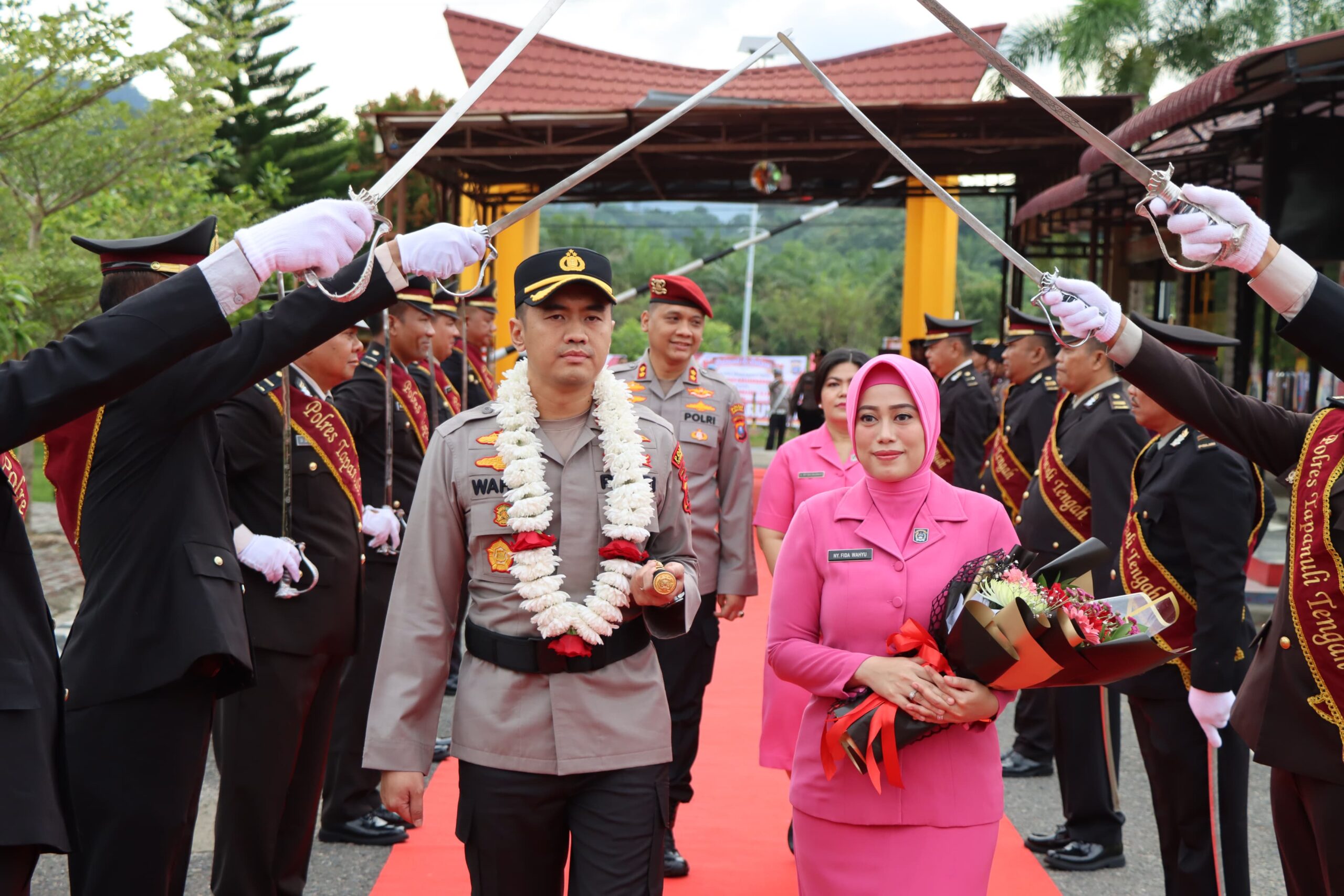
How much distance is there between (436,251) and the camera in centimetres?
238

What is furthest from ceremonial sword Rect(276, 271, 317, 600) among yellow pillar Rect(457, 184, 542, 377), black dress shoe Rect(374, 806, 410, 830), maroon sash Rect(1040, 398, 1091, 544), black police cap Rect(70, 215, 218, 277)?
yellow pillar Rect(457, 184, 542, 377)

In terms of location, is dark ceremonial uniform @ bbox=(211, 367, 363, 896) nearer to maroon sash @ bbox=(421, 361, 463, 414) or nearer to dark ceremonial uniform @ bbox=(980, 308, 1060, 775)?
maroon sash @ bbox=(421, 361, 463, 414)

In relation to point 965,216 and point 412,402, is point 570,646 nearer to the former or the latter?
point 965,216

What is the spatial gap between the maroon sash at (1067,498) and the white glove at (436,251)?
11.3 feet

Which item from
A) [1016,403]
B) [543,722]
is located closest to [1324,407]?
[543,722]

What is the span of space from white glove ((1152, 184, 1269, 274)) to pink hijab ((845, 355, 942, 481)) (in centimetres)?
89


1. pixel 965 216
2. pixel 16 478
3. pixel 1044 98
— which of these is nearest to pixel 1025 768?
pixel 965 216

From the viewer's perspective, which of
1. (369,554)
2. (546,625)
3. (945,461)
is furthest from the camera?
(945,461)

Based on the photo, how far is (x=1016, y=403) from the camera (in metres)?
7.07

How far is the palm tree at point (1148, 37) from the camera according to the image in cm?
2434

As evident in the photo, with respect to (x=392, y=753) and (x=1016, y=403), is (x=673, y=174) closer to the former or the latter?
(x=1016, y=403)

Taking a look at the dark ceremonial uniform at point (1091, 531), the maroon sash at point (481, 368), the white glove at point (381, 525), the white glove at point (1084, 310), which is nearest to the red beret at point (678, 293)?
the white glove at point (381, 525)

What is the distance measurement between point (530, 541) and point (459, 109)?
0.96 meters

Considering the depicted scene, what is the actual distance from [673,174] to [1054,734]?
14.2 metres
